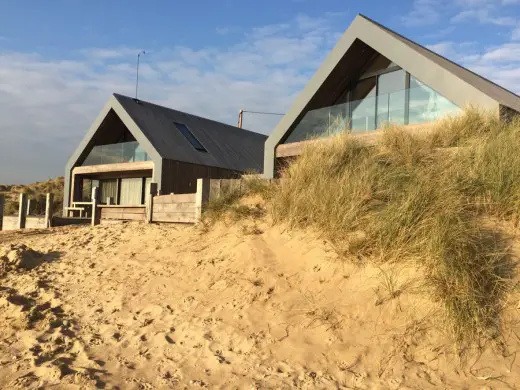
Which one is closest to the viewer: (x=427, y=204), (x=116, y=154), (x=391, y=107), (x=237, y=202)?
(x=427, y=204)

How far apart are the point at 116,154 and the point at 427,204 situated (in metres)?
17.1

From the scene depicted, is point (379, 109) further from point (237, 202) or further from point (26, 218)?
point (26, 218)

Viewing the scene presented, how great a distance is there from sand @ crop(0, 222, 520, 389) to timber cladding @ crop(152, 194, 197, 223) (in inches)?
90.0

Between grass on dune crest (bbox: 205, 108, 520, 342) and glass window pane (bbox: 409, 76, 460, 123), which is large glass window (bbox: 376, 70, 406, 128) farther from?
grass on dune crest (bbox: 205, 108, 520, 342)

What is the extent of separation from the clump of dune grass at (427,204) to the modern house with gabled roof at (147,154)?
11524 millimetres

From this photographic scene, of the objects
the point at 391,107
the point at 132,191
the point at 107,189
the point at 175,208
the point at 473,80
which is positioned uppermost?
the point at 473,80

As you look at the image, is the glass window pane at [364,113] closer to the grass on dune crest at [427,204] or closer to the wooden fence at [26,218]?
the grass on dune crest at [427,204]

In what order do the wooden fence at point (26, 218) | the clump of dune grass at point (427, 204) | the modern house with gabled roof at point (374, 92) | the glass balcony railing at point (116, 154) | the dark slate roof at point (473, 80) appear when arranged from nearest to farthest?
the clump of dune grass at point (427, 204)
the dark slate roof at point (473, 80)
the modern house with gabled roof at point (374, 92)
the wooden fence at point (26, 218)
the glass balcony railing at point (116, 154)

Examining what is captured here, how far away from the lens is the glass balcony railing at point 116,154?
19.3m

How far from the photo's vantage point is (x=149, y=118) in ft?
65.1

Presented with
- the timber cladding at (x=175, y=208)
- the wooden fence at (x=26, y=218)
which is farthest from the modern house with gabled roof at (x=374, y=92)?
the wooden fence at (x=26, y=218)

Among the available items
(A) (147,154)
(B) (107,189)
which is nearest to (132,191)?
(B) (107,189)

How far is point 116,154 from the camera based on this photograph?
66.5ft

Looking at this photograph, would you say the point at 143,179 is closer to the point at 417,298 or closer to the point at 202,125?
the point at 202,125
